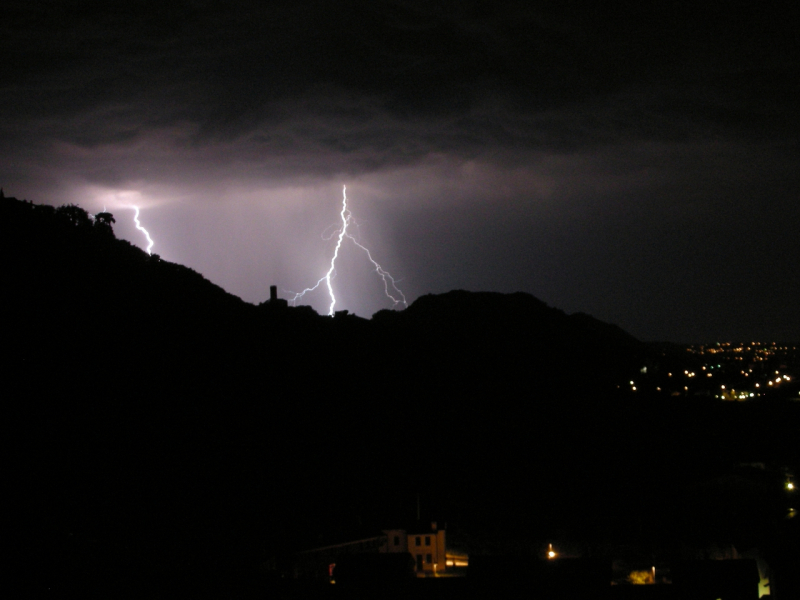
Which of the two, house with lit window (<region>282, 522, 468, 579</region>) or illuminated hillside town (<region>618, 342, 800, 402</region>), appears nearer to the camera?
house with lit window (<region>282, 522, 468, 579</region>)

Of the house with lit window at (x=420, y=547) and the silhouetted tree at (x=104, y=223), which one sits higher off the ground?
the silhouetted tree at (x=104, y=223)

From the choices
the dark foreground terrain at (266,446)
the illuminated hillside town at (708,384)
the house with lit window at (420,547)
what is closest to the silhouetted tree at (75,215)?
the dark foreground terrain at (266,446)

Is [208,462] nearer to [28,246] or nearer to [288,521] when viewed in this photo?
[288,521]

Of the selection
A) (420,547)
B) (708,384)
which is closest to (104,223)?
(420,547)

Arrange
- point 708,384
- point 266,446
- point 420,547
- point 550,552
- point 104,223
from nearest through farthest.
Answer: point 550,552, point 420,547, point 266,446, point 104,223, point 708,384

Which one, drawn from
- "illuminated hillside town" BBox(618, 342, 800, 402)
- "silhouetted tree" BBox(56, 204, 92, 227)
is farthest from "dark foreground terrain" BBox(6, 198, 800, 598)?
"illuminated hillside town" BBox(618, 342, 800, 402)

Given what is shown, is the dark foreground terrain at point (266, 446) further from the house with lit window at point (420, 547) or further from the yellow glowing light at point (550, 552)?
the house with lit window at point (420, 547)

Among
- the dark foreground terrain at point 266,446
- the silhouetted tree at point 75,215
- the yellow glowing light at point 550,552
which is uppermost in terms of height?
the silhouetted tree at point 75,215

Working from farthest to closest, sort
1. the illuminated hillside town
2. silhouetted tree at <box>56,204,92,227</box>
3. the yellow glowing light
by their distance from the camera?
the illuminated hillside town → silhouetted tree at <box>56,204,92,227</box> → the yellow glowing light

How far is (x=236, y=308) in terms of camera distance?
105ft

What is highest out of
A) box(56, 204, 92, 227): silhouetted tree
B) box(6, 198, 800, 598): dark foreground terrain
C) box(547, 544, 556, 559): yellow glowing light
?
box(56, 204, 92, 227): silhouetted tree

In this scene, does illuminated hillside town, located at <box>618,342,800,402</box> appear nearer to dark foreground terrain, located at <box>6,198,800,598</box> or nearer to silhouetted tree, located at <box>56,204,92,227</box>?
dark foreground terrain, located at <box>6,198,800,598</box>

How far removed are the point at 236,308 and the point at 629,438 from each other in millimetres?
20352

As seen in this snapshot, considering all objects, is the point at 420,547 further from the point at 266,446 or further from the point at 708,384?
the point at 708,384
